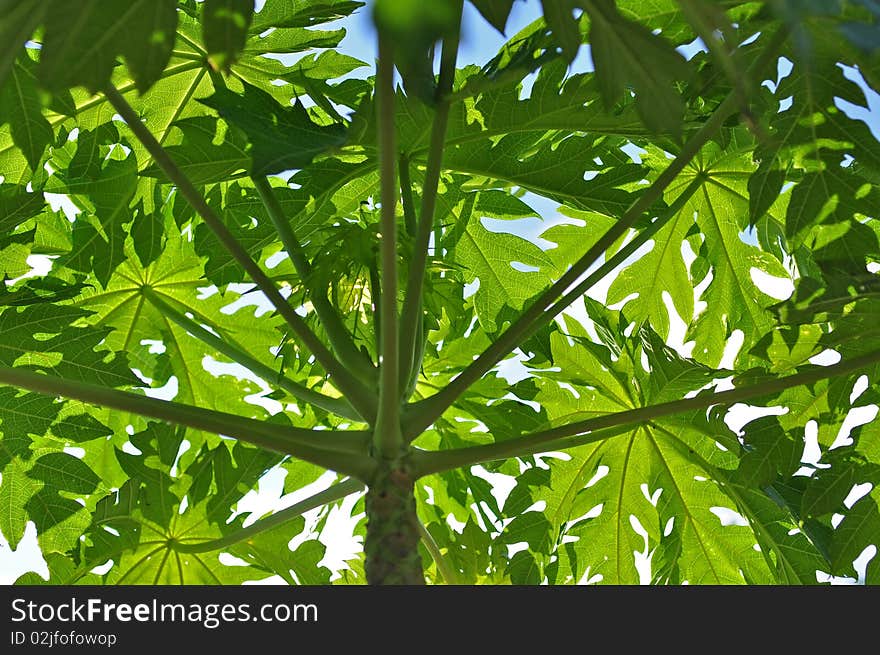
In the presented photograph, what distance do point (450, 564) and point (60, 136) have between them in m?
1.00

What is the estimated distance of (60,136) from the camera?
1.63m

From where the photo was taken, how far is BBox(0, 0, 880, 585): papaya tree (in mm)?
1003

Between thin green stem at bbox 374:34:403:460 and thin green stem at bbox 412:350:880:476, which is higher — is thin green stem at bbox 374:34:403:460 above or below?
above

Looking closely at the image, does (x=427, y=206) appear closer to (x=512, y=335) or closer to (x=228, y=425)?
(x=512, y=335)

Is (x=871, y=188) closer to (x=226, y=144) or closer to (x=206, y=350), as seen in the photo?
(x=226, y=144)

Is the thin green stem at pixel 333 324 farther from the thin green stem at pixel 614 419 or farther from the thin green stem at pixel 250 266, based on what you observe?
the thin green stem at pixel 614 419

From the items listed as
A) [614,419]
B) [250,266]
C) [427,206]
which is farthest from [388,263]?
[614,419]

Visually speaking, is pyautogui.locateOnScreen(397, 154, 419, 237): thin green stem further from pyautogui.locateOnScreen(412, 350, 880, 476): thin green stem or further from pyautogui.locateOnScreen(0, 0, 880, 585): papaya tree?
pyautogui.locateOnScreen(412, 350, 880, 476): thin green stem

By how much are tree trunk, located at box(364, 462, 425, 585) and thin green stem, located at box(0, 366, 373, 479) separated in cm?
3

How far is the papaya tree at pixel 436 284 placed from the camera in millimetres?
1003

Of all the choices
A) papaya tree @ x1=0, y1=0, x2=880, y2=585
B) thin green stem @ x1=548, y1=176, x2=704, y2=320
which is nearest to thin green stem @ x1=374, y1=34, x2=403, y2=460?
papaya tree @ x1=0, y1=0, x2=880, y2=585

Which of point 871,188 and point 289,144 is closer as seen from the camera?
point 289,144

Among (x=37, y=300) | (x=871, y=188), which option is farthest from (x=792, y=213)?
(x=37, y=300)

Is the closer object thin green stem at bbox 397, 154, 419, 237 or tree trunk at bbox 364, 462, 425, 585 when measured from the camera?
tree trunk at bbox 364, 462, 425, 585
